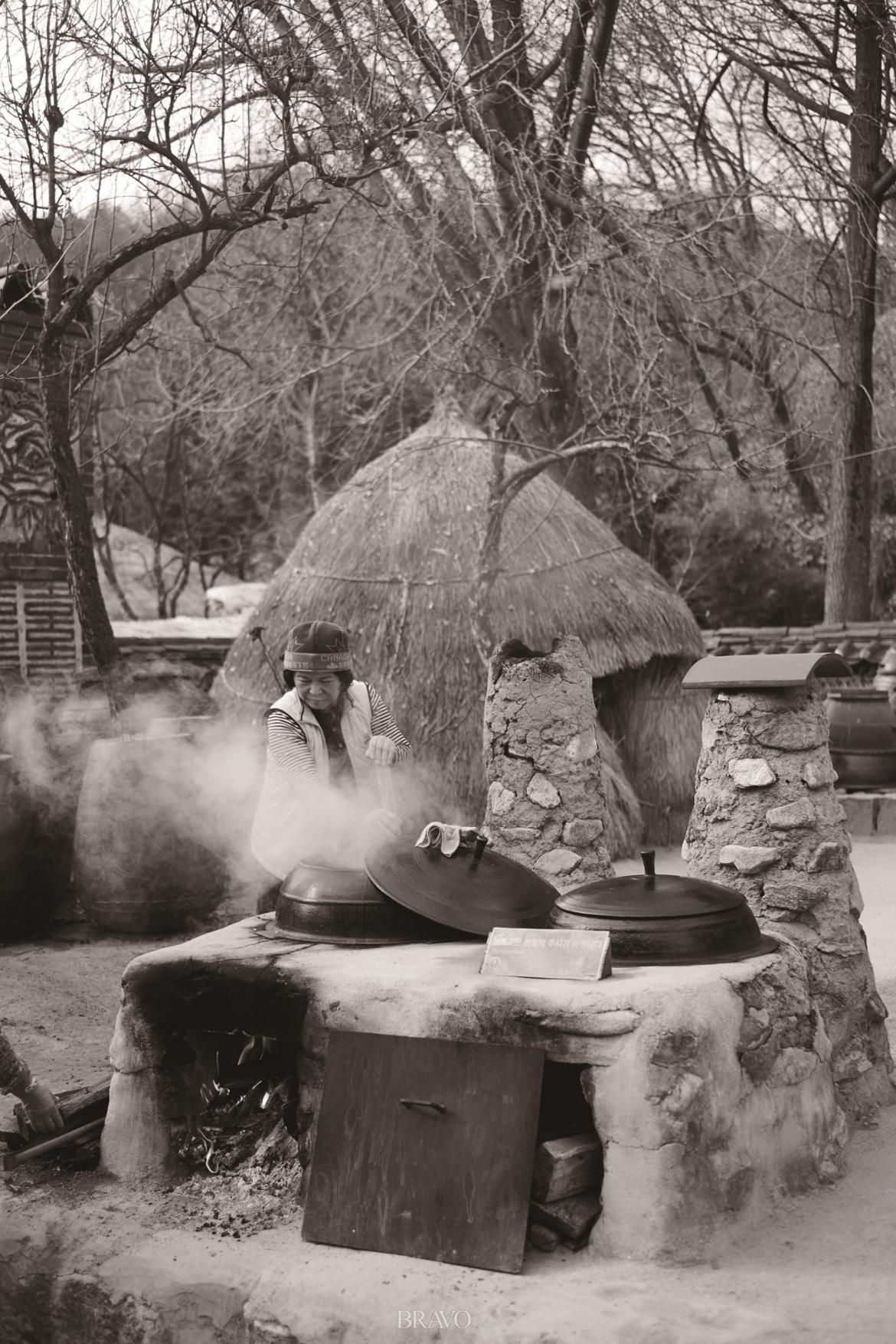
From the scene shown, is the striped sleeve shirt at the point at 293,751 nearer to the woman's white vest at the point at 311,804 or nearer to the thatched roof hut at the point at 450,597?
the woman's white vest at the point at 311,804

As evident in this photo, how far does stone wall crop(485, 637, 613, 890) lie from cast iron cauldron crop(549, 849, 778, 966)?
1212mm

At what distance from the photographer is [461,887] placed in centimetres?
417

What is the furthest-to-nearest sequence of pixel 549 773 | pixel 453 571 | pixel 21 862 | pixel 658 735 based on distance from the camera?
1. pixel 658 735
2. pixel 453 571
3. pixel 21 862
4. pixel 549 773

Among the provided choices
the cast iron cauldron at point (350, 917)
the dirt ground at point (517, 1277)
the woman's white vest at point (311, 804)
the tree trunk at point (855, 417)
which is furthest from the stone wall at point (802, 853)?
the tree trunk at point (855, 417)

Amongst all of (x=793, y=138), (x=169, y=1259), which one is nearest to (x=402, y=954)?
(x=169, y=1259)

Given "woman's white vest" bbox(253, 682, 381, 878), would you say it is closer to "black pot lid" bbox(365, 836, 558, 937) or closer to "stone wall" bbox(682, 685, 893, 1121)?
"black pot lid" bbox(365, 836, 558, 937)

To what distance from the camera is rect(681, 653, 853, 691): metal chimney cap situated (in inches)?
169

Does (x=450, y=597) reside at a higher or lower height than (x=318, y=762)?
higher

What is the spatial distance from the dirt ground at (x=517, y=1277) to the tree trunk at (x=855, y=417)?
9696 millimetres

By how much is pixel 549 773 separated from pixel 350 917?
1.38 meters

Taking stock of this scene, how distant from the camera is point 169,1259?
134 inches

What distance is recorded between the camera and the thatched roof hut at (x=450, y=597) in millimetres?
8414

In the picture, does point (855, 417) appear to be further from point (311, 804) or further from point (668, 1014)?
point (668, 1014)

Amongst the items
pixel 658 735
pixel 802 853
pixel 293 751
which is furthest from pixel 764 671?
pixel 658 735
